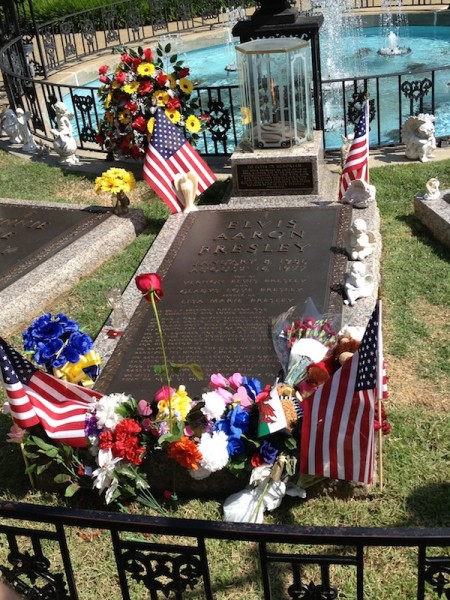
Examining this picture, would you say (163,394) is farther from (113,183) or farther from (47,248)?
(113,183)

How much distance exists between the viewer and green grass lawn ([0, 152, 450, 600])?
4016 millimetres

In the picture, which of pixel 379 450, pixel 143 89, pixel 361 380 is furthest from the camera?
pixel 143 89

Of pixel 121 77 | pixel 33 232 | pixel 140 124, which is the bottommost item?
pixel 33 232

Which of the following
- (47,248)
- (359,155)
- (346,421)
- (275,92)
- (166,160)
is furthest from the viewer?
(275,92)

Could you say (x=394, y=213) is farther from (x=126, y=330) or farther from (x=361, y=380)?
(x=361, y=380)

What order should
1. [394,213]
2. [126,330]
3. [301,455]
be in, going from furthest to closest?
[394,213]
[126,330]
[301,455]

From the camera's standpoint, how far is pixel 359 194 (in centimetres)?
702

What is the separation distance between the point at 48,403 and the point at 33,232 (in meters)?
3.58

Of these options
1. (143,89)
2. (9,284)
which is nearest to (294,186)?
(143,89)

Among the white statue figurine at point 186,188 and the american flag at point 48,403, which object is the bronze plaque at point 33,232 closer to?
the white statue figurine at point 186,188

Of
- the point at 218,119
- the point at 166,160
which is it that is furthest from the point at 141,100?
the point at 166,160

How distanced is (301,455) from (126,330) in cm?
190

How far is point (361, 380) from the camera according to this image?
3805 mm

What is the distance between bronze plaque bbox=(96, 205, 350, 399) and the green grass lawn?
0.64 meters
